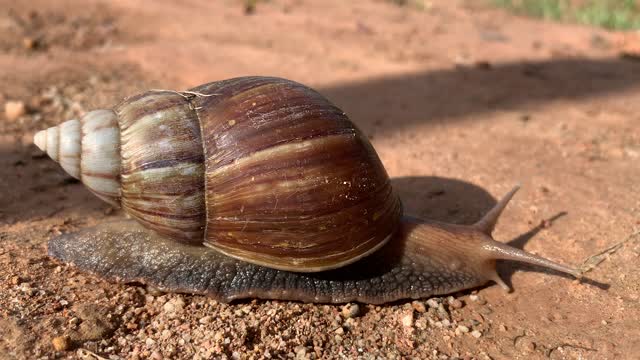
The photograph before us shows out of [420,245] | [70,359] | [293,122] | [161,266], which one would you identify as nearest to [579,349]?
[420,245]

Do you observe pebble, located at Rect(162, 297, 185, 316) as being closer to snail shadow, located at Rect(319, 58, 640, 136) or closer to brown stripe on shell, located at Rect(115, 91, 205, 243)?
brown stripe on shell, located at Rect(115, 91, 205, 243)

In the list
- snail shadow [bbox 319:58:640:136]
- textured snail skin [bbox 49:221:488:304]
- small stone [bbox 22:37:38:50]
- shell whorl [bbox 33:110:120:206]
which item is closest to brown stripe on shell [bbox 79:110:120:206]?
shell whorl [bbox 33:110:120:206]

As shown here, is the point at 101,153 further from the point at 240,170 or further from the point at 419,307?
the point at 419,307

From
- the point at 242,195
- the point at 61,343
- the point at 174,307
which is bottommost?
the point at 174,307

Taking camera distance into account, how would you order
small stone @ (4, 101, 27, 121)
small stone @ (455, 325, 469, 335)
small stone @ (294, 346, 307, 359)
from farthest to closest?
small stone @ (4, 101, 27, 121) → small stone @ (455, 325, 469, 335) → small stone @ (294, 346, 307, 359)

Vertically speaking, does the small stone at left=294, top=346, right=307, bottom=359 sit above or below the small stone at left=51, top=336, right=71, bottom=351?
below

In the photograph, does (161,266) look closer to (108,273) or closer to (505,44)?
(108,273)

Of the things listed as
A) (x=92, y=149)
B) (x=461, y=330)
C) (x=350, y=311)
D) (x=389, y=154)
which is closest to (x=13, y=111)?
(x=92, y=149)
